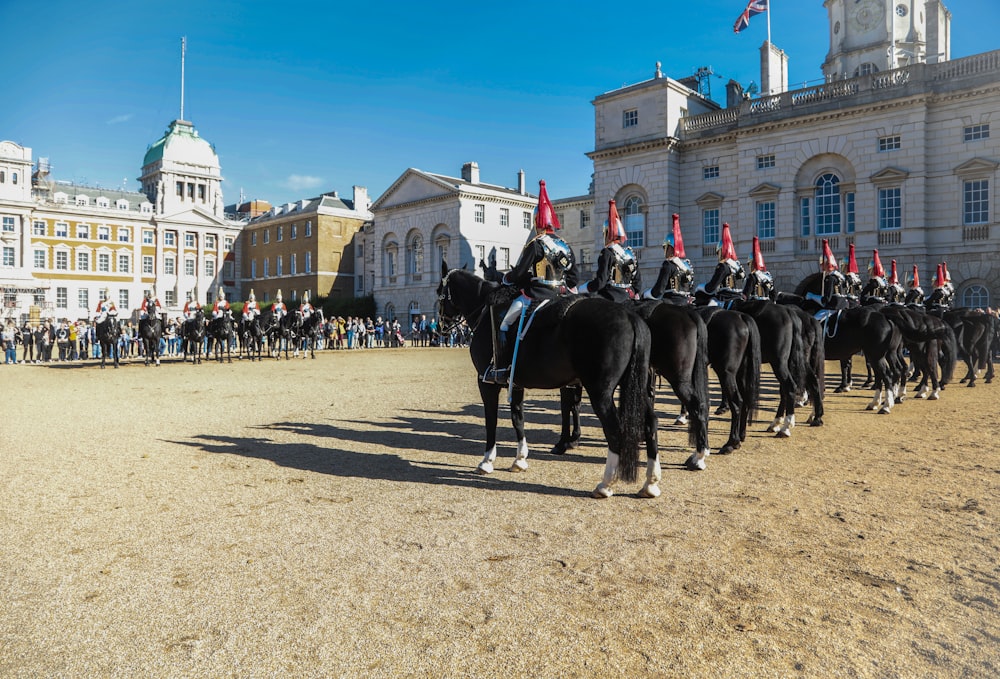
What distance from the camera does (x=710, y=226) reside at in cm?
4103

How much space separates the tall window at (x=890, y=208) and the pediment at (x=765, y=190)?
17.3ft

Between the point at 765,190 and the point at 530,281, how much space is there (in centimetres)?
3459


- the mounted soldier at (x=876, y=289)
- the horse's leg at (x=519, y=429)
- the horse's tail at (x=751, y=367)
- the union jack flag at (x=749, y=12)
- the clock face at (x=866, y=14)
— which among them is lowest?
Result: the horse's leg at (x=519, y=429)

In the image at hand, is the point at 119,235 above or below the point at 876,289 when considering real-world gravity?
above

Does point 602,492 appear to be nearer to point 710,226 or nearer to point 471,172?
point 710,226

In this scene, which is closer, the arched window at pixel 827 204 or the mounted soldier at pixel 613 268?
the mounted soldier at pixel 613 268

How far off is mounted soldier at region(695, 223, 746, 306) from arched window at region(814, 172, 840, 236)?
2777 cm

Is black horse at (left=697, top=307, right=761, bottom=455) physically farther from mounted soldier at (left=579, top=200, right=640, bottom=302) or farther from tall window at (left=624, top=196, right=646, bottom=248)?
tall window at (left=624, top=196, right=646, bottom=248)

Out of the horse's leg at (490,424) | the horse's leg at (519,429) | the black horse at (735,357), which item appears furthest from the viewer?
the black horse at (735,357)

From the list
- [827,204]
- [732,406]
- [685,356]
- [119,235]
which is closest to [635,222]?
[827,204]

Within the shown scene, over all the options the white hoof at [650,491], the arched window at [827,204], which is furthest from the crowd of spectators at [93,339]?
the arched window at [827,204]

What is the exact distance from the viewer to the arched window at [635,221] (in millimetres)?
42938

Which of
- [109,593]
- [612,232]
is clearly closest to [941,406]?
[612,232]

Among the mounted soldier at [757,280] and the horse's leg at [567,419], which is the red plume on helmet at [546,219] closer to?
the horse's leg at [567,419]
